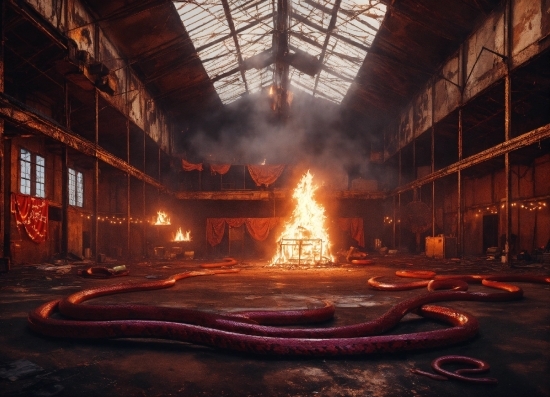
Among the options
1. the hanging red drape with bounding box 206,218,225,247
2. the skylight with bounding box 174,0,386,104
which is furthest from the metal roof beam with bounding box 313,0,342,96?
the hanging red drape with bounding box 206,218,225,247

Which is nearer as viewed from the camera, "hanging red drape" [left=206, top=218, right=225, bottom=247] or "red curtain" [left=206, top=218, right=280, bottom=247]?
"red curtain" [left=206, top=218, right=280, bottom=247]

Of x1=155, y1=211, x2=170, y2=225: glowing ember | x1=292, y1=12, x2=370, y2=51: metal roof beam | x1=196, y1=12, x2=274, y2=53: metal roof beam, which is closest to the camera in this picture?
x1=196, y1=12, x2=274, y2=53: metal roof beam

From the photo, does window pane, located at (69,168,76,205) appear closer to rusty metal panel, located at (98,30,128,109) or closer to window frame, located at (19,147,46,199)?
window frame, located at (19,147,46,199)

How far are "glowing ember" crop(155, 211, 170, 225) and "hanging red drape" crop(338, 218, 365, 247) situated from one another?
12.0m

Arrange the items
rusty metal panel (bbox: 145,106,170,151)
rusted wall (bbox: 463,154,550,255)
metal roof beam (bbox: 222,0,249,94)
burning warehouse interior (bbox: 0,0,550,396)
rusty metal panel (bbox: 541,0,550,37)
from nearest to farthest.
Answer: burning warehouse interior (bbox: 0,0,550,396)
rusty metal panel (bbox: 541,0,550,37)
rusted wall (bbox: 463,154,550,255)
metal roof beam (bbox: 222,0,249,94)
rusty metal panel (bbox: 145,106,170,151)

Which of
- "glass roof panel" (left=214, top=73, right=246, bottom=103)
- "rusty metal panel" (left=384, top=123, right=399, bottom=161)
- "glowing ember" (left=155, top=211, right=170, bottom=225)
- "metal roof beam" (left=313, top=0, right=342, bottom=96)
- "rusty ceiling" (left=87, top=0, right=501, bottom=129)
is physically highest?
"metal roof beam" (left=313, top=0, right=342, bottom=96)

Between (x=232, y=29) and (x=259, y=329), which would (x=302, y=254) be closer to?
(x=232, y=29)

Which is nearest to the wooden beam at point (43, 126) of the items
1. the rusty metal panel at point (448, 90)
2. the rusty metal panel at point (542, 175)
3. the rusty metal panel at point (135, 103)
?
the rusty metal panel at point (135, 103)

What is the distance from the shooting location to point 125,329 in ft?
12.9

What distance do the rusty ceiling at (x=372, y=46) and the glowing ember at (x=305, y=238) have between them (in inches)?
328

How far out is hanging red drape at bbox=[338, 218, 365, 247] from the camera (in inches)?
1046

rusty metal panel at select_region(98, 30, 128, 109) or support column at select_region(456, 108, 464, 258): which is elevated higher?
rusty metal panel at select_region(98, 30, 128, 109)

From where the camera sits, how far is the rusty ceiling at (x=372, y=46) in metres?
15.1

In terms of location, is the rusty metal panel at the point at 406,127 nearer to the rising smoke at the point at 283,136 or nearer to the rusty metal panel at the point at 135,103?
the rising smoke at the point at 283,136
